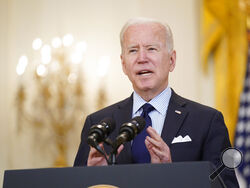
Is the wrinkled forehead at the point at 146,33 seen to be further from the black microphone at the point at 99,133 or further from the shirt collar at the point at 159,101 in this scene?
the black microphone at the point at 99,133

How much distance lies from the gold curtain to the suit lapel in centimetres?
320

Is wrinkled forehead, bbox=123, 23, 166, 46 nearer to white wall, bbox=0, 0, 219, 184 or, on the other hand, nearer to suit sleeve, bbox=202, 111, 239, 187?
suit sleeve, bbox=202, 111, 239, 187

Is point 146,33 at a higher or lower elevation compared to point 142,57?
higher

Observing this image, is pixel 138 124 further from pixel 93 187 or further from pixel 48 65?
pixel 48 65

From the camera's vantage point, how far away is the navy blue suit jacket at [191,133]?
2.65m

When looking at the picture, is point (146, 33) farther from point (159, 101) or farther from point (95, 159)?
point (95, 159)

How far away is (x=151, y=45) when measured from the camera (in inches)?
114

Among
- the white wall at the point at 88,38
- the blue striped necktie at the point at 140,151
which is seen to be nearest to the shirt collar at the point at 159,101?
the blue striped necktie at the point at 140,151

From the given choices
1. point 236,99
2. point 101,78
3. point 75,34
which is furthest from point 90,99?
point 236,99

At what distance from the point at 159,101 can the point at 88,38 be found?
155 inches

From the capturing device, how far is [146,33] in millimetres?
2893

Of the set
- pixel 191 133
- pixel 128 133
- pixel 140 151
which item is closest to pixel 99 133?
pixel 128 133

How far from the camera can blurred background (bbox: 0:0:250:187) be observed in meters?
6.22

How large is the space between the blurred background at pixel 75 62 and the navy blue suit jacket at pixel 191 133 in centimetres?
331
